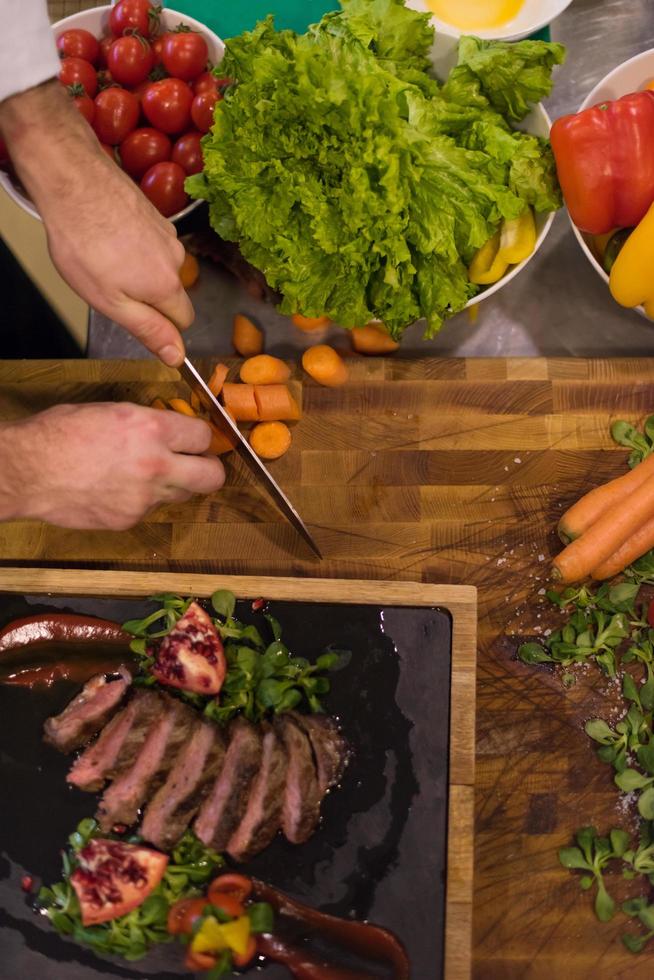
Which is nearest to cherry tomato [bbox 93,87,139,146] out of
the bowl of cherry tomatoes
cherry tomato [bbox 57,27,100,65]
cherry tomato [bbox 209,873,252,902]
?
the bowl of cherry tomatoes

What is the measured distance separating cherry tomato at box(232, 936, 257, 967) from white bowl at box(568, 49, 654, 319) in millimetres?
1572

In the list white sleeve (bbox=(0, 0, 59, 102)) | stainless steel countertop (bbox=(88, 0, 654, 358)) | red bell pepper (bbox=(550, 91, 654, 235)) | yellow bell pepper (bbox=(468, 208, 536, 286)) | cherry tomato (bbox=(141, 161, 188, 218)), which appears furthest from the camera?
stainless steel countertop (bbox=(88, 0, 654, 358))

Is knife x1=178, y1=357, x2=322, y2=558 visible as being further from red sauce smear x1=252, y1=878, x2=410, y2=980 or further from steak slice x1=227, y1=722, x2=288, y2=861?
red sauce smear x1=252, y1=878, x2=410, y2=980

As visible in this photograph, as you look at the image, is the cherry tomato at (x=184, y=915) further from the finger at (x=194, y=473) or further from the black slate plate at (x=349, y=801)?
the finger at (x=194, y=473)

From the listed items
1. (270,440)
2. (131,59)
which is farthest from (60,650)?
(131,59)

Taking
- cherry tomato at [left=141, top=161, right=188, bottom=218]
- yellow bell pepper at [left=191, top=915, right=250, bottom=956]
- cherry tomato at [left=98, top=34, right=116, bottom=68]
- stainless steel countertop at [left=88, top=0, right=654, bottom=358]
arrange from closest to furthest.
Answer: yellow bell pepper at [left=191, top=915, right=250, bottom=956] → cherry tomato at [left=141, top=161, right=188, bottom=218] → cherry tomato at [left=98, top=34, right=116, bottom=68] → stainless steel countertop at [left=88, top=0, right=654, bottom=358]

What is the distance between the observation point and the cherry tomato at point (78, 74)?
2.12m

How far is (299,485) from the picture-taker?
2.15 metres

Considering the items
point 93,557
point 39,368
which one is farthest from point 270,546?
point 39,368

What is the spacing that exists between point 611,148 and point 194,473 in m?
1.07

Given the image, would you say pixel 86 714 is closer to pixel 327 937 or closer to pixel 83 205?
pixel 327 937

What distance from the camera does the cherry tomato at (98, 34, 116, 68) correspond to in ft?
→ 7.12

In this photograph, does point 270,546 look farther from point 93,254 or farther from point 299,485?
point 93,254

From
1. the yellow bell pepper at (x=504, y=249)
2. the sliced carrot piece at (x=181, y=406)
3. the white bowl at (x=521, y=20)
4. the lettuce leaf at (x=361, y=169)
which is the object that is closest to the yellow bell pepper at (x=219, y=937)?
the sliced carrot piece at (x=181, y=406)
